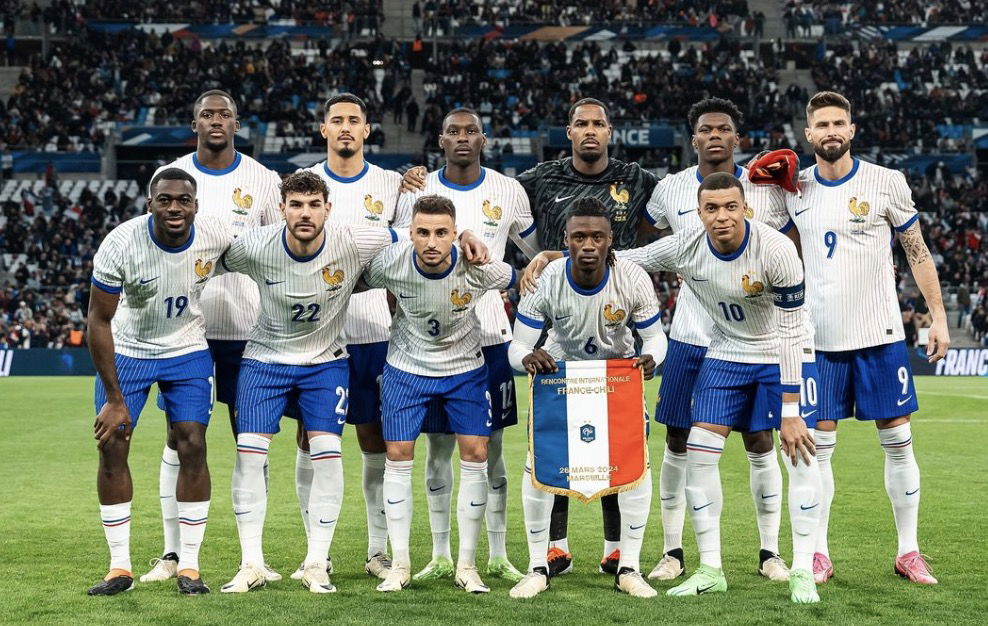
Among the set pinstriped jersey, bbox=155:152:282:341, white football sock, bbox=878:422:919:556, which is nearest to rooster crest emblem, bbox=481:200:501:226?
pinstriped jersey, bbox=155:152:282:341

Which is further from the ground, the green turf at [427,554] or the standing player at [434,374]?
the standing player at [434,374]

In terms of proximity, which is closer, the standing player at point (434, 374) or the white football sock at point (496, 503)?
the standing player at point (434, 374)

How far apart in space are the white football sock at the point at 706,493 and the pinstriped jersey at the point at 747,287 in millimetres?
456

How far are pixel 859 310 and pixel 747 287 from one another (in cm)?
82

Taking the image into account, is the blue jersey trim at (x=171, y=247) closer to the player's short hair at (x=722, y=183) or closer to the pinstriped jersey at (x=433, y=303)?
the pinstriped jersey at (x=433, y=303)

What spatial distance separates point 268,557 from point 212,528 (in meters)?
1.05

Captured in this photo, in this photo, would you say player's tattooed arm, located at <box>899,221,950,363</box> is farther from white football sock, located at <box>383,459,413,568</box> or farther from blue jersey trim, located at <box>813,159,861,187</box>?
white football sock, located at <box>383,459,413,568</box>

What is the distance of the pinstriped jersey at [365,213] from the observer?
645 centimetres

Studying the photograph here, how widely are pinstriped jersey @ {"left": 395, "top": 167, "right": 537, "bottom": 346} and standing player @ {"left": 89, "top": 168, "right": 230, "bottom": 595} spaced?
1268 millimetres

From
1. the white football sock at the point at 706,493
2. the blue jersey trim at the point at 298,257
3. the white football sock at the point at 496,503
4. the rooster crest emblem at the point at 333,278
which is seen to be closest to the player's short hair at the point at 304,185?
the blue jersey trim at the point at 298,257

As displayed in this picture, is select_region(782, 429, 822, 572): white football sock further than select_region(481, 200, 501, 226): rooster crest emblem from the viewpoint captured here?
No

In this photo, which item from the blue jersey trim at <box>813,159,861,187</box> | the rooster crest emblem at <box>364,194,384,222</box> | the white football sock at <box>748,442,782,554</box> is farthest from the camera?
the rooster crest emblem at <box>364,194,384,222</box>

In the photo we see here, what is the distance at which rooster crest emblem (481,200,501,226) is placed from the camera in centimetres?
646

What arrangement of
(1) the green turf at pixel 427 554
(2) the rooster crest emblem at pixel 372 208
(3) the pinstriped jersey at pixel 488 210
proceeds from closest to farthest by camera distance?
(1) the green turf at pixel 427 554
(3) the pinstriped jersey at pixel 488 210
(2) the rooster crest emblem at pixel 372 208
